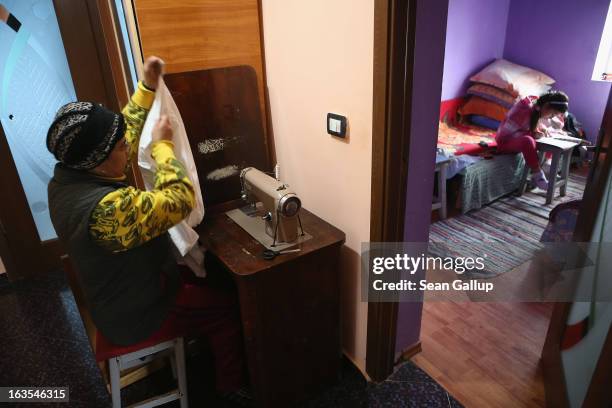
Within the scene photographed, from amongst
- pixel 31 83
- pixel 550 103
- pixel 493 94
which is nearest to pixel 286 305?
pixel 31 83

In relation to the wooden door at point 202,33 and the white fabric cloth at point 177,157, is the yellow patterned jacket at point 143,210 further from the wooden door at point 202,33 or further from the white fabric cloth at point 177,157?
the wooden door at point 202,33

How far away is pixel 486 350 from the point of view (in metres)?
2.09

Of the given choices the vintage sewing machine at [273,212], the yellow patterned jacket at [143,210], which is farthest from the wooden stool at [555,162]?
the yellow patterned jacket at [143,210]

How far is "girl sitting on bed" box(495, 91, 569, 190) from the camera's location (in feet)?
11.5

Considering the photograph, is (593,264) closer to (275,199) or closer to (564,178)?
(275,199)

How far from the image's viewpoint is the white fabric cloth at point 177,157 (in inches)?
55.4

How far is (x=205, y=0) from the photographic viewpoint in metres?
1.77

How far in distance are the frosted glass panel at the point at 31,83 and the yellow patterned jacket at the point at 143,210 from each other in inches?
63.0

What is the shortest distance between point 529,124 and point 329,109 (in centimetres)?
266

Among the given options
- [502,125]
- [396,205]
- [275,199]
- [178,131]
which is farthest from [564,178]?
[178,131]

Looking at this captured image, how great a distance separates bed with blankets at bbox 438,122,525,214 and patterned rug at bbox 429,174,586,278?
11 centimetres

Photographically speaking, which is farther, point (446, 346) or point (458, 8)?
point (458, 8)

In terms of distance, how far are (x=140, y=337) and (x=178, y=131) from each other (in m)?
0.75

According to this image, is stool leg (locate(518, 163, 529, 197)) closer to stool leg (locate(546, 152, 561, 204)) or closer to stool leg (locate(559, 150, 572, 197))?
stool leg (locate(546, 152, 561, 204))
